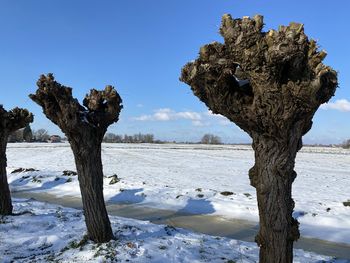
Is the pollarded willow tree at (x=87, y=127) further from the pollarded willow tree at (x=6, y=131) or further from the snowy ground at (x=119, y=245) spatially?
the pollarded willow tree at (x=6, y=131)

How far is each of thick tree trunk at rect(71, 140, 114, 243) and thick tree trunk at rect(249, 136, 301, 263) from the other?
4320 mm

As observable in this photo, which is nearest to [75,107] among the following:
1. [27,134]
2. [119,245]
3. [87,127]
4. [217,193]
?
[87,127]

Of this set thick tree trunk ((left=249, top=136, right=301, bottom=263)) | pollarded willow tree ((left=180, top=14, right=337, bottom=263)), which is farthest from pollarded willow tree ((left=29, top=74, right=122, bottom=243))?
thick tree trunk ((left=249, top=136, right=301, bottom=263))

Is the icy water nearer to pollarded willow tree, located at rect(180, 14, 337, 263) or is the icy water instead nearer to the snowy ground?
the snowy ground

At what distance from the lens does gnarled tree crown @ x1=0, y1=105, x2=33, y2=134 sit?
45.2ft

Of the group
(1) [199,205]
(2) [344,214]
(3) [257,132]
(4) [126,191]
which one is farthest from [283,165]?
(4) [126,191]

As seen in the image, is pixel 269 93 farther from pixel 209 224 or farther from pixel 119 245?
pixel 209 224

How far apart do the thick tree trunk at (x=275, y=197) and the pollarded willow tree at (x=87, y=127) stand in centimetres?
436

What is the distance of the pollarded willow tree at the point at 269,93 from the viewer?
586 cm

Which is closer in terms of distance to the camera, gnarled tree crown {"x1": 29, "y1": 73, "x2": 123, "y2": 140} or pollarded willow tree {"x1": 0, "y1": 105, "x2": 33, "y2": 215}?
gnarled tree crown {"x1": 29, "y1": 73, "x2": 123, "y2": 140}

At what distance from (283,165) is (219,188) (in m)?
15.5

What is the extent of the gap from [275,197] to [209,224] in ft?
25.4

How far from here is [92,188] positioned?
32.3 feet

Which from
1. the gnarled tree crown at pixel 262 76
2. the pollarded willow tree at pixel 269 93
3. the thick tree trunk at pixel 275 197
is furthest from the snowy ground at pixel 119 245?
the gnarled tree crown at pixel 262 76
